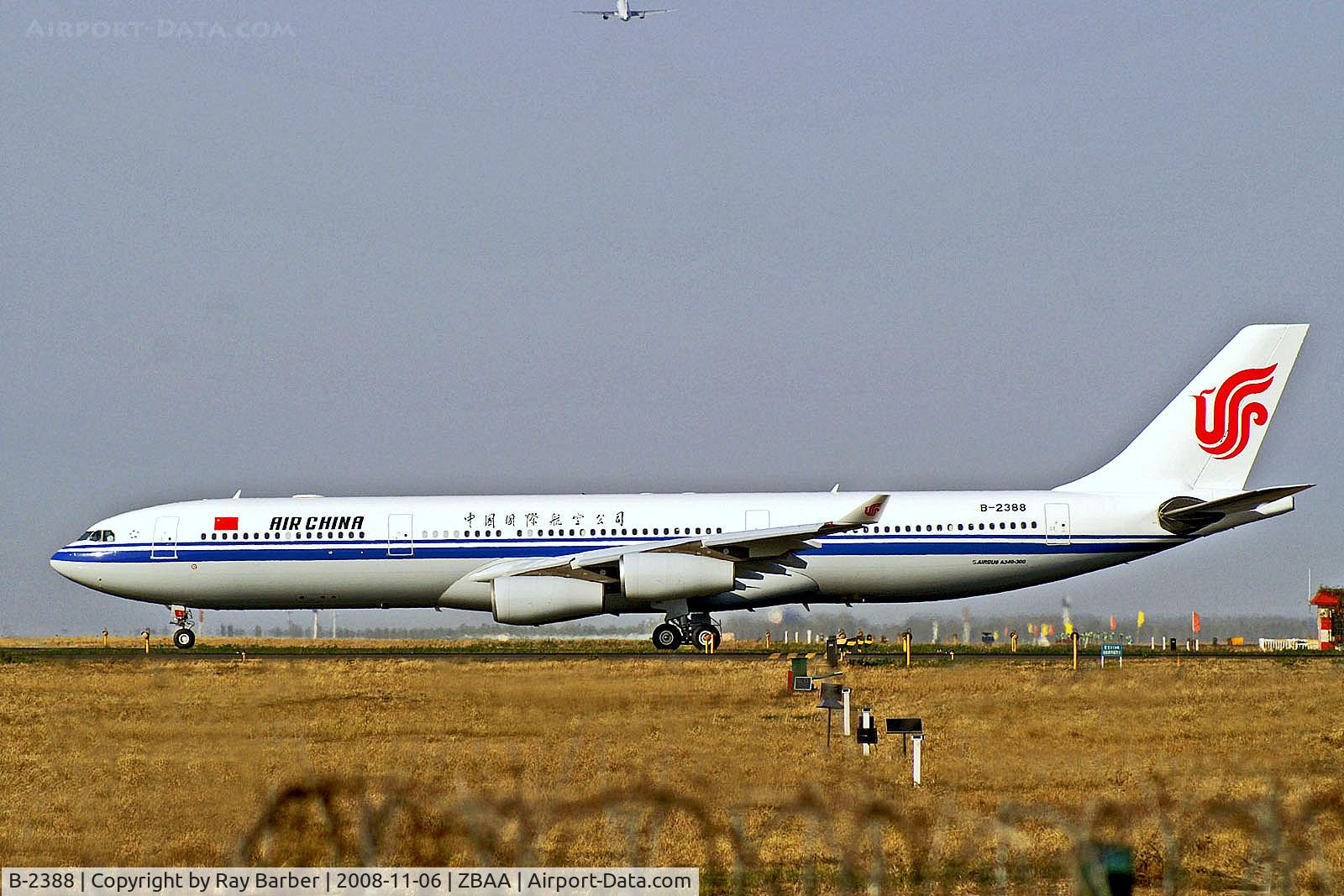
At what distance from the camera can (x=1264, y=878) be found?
1081 centimetres

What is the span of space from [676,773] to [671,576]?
63.1ft

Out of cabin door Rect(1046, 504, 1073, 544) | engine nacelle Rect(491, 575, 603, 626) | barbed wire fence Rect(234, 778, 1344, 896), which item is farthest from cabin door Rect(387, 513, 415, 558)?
barbed wire fence Rect(234, 778, 1344, 896)

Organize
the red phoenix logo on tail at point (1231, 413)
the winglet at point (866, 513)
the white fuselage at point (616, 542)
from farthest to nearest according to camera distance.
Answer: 1. the red phoenix logo on tail at point (1231, 413)
2. the white fuselage at point (616, 542)
3. the winglet at point (866, 513)

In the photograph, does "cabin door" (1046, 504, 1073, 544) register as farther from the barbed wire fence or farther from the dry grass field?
the barbed wire fence

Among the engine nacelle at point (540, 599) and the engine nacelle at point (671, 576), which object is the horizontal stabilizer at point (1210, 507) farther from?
the engine nacelle at point (540, 599)

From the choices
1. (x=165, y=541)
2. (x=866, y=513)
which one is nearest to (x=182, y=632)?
(x=165, y=541)

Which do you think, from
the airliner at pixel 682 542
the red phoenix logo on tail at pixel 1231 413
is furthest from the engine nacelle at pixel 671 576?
the red phoenix logo on tail at pixel 1231 413

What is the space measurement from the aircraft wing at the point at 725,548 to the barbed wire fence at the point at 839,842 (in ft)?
68.4

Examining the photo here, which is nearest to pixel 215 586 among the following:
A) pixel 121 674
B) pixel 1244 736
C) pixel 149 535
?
pixel 149 535

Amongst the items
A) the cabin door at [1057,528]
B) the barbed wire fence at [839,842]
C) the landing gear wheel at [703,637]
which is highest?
the cabin door at [1057,528]

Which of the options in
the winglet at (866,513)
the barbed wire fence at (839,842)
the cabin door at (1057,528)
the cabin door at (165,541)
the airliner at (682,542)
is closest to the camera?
the barbed wire fence at (839,842)

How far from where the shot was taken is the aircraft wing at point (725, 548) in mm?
34281

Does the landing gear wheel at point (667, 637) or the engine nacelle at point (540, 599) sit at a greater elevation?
the engine nacelle at point (540, 599)

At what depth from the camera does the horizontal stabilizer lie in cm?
3434
